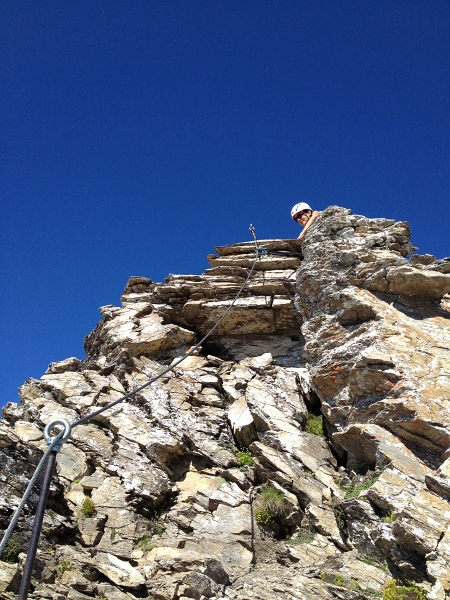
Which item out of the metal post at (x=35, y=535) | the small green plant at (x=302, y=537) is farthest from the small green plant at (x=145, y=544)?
the metal post at (x=35, y=535)

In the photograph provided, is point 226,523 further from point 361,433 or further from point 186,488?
point 361,433

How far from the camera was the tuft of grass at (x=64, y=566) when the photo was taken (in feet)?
39.1

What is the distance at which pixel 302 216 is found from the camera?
86.7 ft

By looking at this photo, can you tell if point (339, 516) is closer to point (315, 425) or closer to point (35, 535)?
point (315, 425)

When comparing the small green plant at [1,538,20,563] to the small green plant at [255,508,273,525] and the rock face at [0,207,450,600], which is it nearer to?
the rock face at [0,207,450,600]

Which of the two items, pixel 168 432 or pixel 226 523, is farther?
pixel 168 432

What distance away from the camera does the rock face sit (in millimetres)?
12164

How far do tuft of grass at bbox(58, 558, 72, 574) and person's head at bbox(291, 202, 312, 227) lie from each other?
1936cm

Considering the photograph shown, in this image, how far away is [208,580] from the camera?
1202 centimetres

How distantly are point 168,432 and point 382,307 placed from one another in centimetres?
895

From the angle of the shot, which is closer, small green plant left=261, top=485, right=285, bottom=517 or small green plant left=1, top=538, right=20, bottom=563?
small green plant left=1, top=538, right=20, bottom=563

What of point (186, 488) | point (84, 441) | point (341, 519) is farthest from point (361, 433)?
point (84, 441)

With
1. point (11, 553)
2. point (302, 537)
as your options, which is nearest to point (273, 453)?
point (302, 537)

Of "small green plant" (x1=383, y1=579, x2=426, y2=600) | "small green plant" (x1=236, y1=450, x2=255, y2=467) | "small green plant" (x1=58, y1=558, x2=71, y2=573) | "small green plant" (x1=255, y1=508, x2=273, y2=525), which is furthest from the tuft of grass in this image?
"small green plant" (x1=383, y1=579, x2=426, y2=600)
